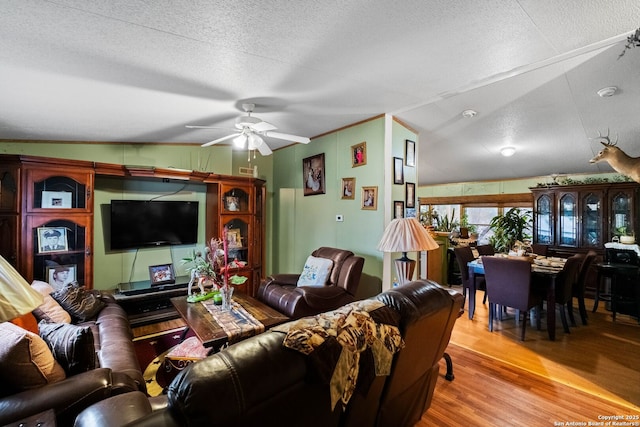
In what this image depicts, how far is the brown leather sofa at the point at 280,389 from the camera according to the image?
2.62ft

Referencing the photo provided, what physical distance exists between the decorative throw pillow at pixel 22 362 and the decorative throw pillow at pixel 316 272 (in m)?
2.35

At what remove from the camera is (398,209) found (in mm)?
3426

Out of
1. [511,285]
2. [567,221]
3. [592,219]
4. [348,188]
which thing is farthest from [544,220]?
[348,188]

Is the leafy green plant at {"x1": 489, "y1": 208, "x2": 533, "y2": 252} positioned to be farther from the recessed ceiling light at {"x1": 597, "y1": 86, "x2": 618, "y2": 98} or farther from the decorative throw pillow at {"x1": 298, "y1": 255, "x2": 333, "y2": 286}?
the decorative throw pillow at {"x1": 298, "y1": 255, "x2": 333, "y2": 286}

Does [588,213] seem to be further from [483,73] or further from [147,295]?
[147,295]

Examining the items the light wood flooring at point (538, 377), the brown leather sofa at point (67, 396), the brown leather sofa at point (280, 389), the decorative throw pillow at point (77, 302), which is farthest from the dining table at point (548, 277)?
A: the decorative throw pillow at point (77, 302)

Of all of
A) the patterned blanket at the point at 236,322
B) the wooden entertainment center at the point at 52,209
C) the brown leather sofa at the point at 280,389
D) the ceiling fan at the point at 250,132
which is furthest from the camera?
the wooden entertainment center at the point at 52,209

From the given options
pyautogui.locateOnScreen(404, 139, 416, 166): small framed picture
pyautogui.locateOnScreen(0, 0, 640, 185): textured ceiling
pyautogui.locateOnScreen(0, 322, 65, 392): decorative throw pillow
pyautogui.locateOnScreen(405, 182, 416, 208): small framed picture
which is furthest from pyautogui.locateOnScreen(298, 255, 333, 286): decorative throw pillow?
pyautogui.locateOnScreen(0, 322, 65, 392): decorative throw pillow

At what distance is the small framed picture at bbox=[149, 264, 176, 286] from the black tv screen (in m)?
0.33

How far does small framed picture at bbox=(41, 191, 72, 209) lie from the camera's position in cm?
300

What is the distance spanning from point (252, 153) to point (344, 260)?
2.72 m

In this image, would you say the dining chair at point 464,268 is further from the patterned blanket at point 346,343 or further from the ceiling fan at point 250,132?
the patterned blanket at point 346,343

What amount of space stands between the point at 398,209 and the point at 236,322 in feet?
7.31

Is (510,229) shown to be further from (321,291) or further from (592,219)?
(321,291)
